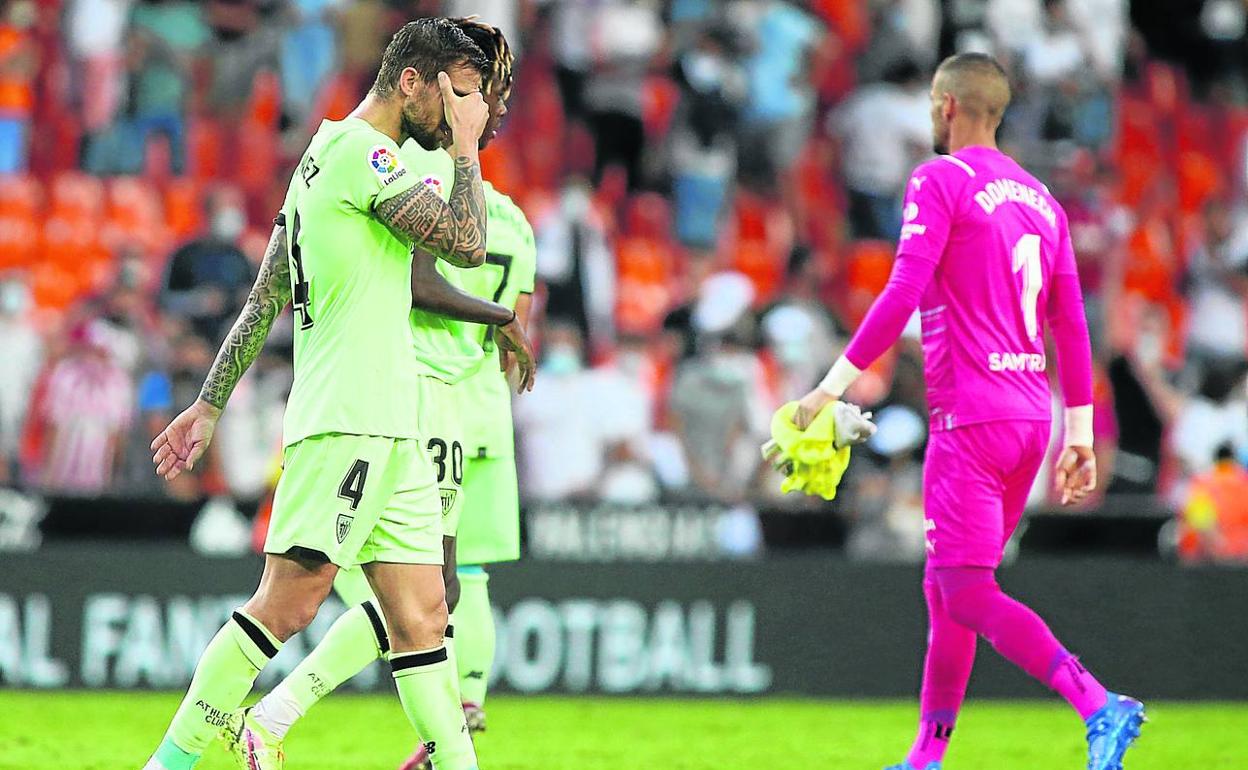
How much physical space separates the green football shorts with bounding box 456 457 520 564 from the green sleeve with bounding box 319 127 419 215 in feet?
6.76

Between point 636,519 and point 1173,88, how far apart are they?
9552 mm

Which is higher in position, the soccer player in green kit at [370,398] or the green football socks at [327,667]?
Answer: the soccer player in green kit at [370,398]

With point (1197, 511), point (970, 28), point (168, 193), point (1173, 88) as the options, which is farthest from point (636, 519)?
point (1173, 88)

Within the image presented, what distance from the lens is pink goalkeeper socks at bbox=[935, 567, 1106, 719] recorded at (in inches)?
245

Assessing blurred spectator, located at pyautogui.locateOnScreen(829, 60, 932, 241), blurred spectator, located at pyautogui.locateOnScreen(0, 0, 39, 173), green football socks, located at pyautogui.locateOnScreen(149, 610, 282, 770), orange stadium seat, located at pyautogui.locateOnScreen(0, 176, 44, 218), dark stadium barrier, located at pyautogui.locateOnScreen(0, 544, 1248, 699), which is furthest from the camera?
blurred spectator, located at pyautogui.locateOnScreen(829, 60, 932, 241)

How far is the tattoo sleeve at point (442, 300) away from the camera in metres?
6.00

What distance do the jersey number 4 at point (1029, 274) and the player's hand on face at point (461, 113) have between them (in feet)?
7.25

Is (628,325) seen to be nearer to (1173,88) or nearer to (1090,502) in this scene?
(1090,502)

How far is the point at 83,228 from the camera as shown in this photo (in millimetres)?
14781

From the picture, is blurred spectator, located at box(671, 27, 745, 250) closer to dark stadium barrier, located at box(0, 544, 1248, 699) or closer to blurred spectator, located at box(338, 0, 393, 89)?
blurred spectator, located at box(338, 0, 393, 89)

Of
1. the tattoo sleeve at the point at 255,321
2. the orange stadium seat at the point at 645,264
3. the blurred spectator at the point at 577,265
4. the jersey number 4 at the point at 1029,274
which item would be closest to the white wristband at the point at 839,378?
the jersey number 4 at the point at 1029,274

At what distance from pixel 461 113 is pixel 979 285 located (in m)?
2.15

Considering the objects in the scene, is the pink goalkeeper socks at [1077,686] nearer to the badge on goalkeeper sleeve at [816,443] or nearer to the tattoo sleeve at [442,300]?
the badge on goalkeeper sleeve at [816,443]

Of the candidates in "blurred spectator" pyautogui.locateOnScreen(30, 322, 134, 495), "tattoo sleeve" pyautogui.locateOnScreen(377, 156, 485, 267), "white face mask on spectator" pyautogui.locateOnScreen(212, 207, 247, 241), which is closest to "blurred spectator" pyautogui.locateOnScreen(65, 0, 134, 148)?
"white face mask on spectator" pyautogui.locateOnScreen(212, 207, 247, 241)
